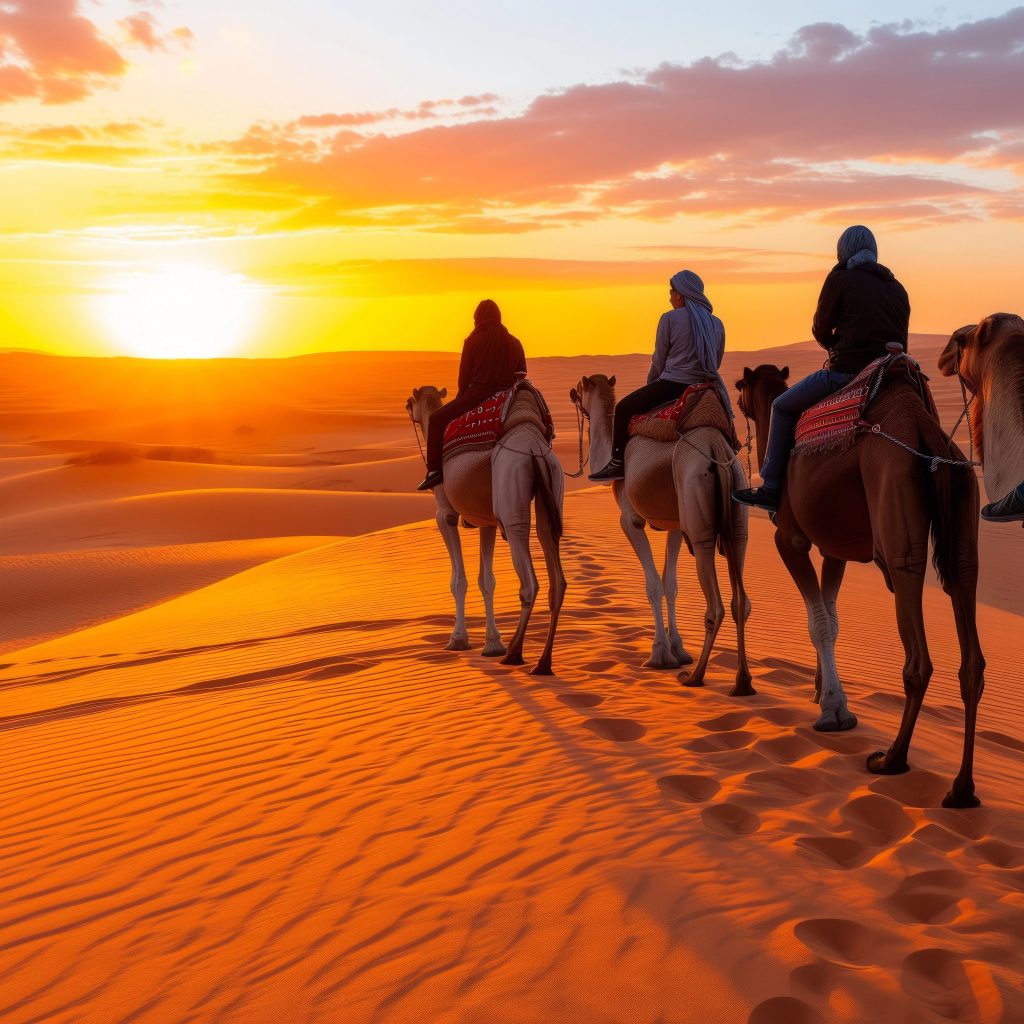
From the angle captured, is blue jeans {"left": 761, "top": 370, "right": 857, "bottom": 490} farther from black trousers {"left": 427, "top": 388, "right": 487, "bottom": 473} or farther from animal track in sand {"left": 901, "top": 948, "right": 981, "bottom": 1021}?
animal track in sand {"left": 901, "top": 948, "right": 981, "bottom": 1021}

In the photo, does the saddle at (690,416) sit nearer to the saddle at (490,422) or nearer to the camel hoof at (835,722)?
the saddle at (490,422)

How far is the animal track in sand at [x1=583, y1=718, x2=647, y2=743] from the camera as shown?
23.1 ft

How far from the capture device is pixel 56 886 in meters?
5.16

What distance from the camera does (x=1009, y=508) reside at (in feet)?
14.1

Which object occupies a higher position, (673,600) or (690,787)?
(673,600)

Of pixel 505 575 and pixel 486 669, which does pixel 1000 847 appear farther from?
pixel 505 575

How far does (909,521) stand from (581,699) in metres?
3.17

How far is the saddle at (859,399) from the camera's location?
6.24 m

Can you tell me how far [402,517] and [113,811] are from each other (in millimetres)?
23952

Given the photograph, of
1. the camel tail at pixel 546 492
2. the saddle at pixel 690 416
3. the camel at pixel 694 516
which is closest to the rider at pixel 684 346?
the saddle at pixel 690 416

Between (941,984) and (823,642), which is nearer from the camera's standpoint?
(941,984)

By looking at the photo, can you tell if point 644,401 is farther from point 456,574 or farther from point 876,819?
point 876,819

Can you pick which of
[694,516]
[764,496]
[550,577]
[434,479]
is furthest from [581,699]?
[434,479]

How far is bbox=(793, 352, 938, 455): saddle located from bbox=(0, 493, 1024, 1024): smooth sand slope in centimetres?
204
